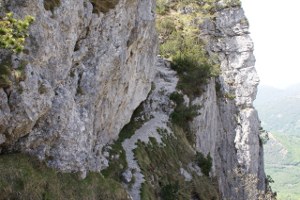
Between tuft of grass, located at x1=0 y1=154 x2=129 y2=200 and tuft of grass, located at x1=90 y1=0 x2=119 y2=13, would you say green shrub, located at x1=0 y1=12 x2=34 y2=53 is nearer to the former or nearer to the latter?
tuft of grass, located at x1=0 y1=154 x2=129 y2=200

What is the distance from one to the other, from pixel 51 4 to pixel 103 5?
28.5 ft

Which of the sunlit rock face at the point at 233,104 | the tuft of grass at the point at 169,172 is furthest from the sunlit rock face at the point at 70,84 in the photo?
the sunlit rock face at the point at 233,104

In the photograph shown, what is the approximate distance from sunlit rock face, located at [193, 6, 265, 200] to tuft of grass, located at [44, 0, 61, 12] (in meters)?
49.1

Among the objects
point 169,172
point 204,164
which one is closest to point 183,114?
point 204,164

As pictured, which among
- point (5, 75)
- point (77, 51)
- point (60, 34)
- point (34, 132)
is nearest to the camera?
point (5, 75)

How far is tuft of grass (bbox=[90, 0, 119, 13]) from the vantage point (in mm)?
33328

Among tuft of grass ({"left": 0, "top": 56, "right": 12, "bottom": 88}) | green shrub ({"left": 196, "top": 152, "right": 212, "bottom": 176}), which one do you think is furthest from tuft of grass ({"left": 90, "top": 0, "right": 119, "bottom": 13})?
green shrub ({"left": 196, "top": 152, "right": 212, "bottom": 176})

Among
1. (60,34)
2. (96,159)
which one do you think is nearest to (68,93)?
(60,34)

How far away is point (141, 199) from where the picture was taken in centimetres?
3272

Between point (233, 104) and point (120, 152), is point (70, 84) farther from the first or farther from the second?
point (233, 104)

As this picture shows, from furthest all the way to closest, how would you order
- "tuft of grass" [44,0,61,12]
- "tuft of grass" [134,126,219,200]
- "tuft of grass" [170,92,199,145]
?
"tuft of grass" [170,92,199,145] < "tuft of grass" [134,126,219,200] < "tuft of grass" [44,0,61,12]

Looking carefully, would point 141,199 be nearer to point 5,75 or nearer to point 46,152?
point 46,152

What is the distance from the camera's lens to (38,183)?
21281mm

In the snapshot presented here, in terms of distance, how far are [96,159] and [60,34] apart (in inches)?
388
